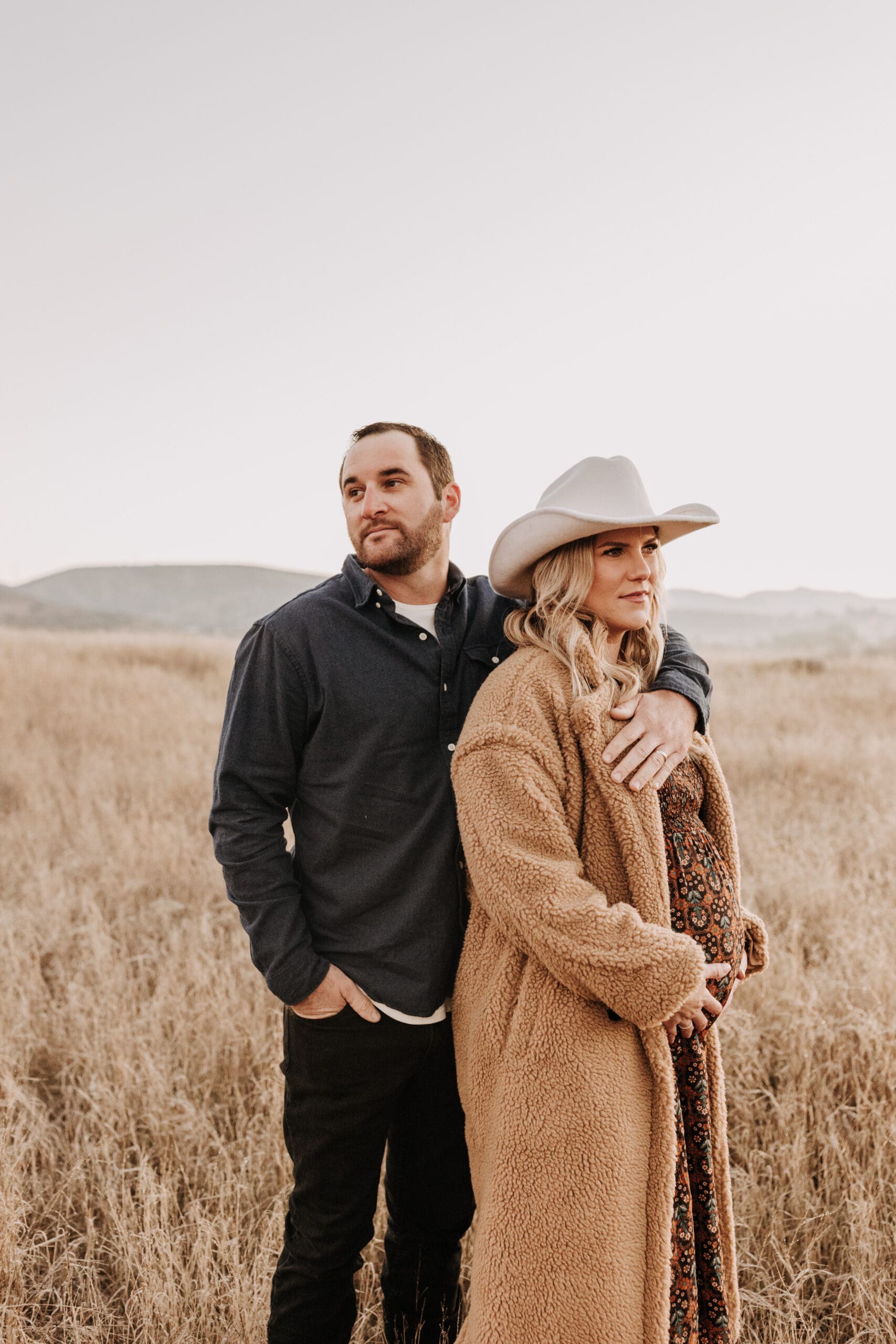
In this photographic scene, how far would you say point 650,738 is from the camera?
1.69 meters

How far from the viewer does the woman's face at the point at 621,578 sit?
187cm

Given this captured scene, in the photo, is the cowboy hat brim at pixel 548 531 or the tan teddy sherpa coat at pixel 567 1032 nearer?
the tan teddy sherpa coat at pixel 567 1032

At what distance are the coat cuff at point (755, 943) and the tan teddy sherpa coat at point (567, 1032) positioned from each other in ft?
1.73

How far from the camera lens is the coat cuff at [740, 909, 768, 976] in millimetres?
1991

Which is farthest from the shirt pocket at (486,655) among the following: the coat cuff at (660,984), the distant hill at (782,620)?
the distant hill at (782,620)

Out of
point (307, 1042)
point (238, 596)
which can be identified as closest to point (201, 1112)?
point (307, 1042)

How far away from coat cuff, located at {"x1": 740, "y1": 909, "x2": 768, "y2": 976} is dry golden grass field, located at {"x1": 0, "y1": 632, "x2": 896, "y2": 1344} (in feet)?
3.27

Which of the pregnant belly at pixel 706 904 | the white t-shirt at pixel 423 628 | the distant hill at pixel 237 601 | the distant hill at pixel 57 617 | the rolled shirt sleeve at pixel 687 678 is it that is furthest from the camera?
the distant hill at pixel 237 601

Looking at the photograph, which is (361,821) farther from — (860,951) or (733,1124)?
(860,951)

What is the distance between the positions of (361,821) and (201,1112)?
5.95 feet

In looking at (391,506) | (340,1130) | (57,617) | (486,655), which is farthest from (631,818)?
(57,617)

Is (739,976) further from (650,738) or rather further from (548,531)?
(548,531)

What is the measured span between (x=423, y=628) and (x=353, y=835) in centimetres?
53

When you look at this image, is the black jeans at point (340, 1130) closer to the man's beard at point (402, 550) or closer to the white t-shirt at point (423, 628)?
the white t-shirt at point (423, 628)
